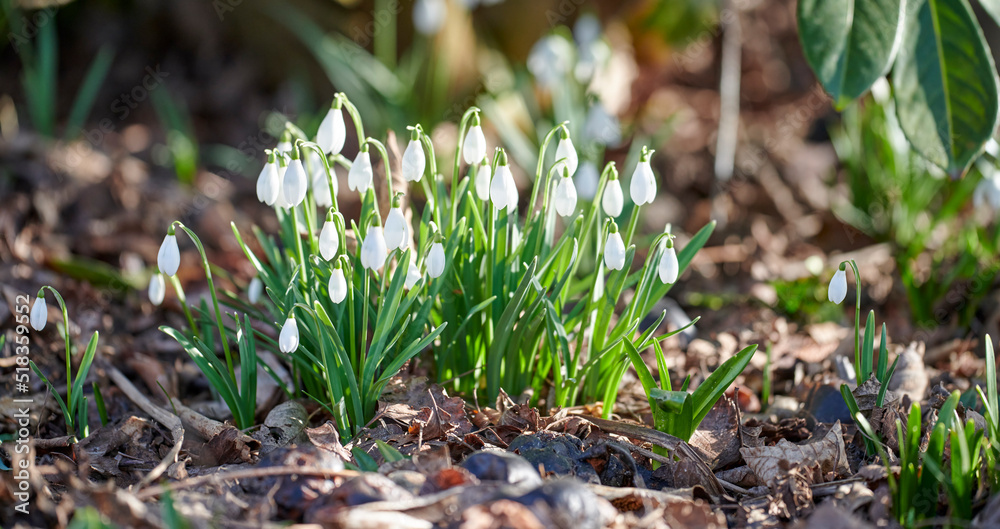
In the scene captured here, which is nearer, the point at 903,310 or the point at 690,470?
the point at 690,470

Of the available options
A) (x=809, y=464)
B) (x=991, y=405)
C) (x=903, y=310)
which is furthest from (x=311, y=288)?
(x=903, y=310)

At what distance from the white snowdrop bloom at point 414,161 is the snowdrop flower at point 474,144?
11 cm

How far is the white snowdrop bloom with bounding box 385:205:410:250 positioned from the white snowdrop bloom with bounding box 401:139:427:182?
0.10 m

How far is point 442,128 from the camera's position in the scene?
3.94 meters

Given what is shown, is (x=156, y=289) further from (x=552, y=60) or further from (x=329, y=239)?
(x=552, y=60)

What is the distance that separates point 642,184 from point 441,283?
549 mm

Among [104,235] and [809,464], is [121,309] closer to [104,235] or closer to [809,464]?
[104,235]

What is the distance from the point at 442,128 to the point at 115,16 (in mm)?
2317

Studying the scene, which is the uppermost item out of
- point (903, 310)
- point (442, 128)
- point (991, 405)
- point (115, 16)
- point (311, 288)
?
point (115, 16)

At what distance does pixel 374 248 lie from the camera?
1.50m

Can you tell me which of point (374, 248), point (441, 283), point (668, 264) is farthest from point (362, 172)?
point (668, 264)

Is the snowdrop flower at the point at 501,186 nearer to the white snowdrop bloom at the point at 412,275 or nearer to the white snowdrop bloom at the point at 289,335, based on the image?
the white snowdrop bloom at the point at 412,275

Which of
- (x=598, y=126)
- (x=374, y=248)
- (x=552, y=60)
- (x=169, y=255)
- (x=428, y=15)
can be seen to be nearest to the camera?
(x=374, y=248)

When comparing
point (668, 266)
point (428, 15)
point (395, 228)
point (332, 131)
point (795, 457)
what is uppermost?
point (428, 15)
